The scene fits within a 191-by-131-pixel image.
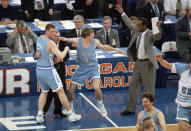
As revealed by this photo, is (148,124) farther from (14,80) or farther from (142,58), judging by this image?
(14,80)

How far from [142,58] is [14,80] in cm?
287

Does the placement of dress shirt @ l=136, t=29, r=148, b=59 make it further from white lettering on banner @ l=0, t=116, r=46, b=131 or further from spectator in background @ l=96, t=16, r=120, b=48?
spectator in background @ l=96, t=16, r=120, b=48

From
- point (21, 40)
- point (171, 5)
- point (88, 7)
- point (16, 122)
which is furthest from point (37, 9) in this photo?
point (16, 122)

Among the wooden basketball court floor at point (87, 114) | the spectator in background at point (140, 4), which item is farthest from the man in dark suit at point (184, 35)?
the spectator in background at point (140, 4)

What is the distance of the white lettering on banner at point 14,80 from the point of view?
1131cm

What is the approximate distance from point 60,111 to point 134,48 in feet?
5.91

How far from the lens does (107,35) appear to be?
500 inches

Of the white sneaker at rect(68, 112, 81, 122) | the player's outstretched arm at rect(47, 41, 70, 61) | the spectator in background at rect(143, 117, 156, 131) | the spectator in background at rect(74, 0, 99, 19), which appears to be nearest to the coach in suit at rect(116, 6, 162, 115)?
the white sneaker at rect(68, 112, 81, 122)

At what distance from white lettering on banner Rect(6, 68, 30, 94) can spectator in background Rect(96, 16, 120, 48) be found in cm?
212

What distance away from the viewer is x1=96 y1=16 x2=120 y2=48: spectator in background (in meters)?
12.7

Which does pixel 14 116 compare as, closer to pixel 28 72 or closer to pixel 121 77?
pixel 28 72

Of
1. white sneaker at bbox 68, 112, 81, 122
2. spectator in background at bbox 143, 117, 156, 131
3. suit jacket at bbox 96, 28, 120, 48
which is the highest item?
suit jacket at bbox 96, 28, 120, 48

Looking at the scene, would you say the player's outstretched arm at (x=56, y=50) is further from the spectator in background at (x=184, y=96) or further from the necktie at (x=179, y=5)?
the necktie at (x=179, y=5)

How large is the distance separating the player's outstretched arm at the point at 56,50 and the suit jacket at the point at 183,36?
3.67 meters
